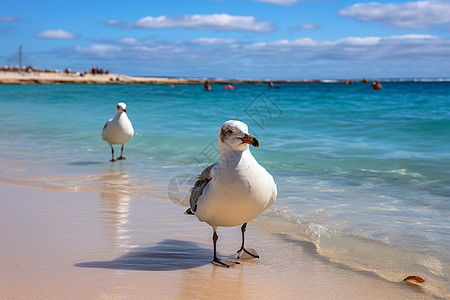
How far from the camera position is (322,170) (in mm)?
9273

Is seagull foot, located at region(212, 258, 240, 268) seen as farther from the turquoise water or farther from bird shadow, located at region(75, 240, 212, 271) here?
the turquoise water

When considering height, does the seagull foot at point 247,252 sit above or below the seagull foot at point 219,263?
above

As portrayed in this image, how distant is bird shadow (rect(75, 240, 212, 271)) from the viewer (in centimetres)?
409

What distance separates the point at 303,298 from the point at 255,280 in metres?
0.51

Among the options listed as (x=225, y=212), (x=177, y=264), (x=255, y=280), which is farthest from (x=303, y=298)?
(x=177, y=264)

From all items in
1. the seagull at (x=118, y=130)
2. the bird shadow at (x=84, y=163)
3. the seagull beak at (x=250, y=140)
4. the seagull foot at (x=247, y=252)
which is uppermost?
the seagull beak at (x=250, y=140)

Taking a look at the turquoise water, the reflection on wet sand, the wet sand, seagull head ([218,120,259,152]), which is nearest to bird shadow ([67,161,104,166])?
the turquoise water

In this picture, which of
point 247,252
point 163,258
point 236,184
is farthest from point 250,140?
point 163,258

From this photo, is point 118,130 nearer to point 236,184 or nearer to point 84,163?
point 84,163

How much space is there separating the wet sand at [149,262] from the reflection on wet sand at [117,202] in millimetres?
23

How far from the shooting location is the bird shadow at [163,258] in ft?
13.4

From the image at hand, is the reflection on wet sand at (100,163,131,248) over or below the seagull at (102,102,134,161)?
below

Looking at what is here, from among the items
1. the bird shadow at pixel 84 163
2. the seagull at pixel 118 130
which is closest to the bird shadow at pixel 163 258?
the bird shadow at pixel 84 163

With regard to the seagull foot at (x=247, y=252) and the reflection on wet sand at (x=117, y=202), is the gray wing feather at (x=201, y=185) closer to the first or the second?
the seagull foot at (x=247, y=252)
